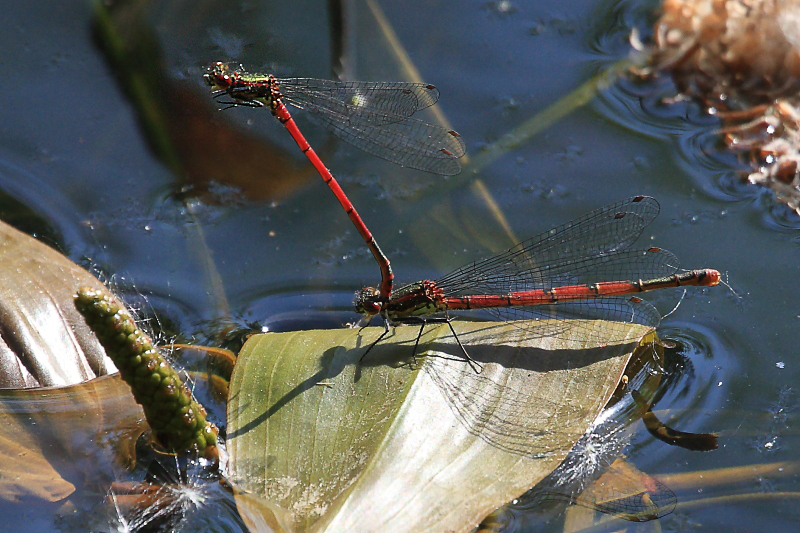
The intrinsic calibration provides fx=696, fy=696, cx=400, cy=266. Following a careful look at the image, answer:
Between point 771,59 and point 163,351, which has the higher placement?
point 771,59

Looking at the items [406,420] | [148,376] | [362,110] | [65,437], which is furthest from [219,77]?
[406,420]

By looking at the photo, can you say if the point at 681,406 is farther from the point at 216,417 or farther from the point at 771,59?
the point at 771,59

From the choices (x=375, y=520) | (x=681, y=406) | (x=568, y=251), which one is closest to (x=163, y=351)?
(x=375, y=520)

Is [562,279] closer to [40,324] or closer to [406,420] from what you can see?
[406,420]

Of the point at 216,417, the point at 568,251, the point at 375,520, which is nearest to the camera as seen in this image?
the point at 375,520

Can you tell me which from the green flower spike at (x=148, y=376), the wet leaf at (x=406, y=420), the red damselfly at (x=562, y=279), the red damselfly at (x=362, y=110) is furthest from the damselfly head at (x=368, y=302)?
the green flower spike at (x=148, y=376)

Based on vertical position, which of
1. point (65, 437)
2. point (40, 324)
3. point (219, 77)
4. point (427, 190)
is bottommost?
point (65, 437)
